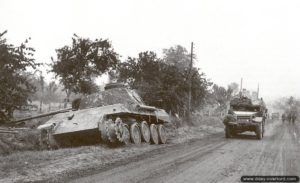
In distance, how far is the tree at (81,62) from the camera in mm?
29656

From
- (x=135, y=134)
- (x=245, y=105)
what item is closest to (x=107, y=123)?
(x=135, y=134)

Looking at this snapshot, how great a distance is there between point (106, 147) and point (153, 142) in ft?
13.9

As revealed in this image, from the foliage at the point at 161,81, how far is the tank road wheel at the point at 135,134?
538 inches

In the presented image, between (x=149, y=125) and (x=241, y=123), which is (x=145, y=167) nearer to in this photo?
(x=149, y=125)

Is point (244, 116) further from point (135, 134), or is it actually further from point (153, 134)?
point (135, 134)

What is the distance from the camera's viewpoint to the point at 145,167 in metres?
11.6

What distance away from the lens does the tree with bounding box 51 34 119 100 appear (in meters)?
29.7

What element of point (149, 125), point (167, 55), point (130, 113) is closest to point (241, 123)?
point (149, 125)

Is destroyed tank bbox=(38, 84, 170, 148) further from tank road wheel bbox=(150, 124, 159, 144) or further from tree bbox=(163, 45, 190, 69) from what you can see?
tree bbox=(163, 45, 190, 69)

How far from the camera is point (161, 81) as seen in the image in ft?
113

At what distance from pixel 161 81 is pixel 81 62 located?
23.1 ft

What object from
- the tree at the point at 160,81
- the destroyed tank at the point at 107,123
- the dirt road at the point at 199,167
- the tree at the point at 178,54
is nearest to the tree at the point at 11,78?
the destroyed tank at the point at 107,123

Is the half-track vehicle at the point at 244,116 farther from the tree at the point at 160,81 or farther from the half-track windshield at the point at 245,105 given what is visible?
the tree at the point at 160,81

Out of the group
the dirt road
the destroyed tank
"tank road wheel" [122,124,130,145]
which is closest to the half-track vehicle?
the destroyed tank
